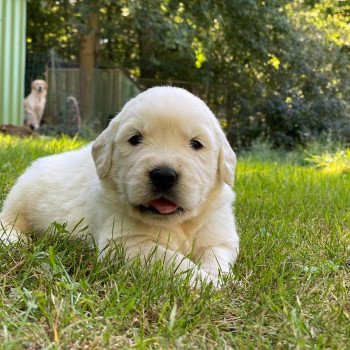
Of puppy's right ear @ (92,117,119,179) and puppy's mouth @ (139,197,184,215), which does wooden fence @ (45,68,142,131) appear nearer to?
puppy's right ear @ (92,117,119,179)

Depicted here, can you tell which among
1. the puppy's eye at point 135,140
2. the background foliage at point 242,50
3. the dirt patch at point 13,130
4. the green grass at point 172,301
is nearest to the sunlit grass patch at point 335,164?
the green grass at point 172,301

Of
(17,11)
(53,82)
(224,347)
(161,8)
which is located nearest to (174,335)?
(224,347)

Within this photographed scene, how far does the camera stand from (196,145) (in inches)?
108

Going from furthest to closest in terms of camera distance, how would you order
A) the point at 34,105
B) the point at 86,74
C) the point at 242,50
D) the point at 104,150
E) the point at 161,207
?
the point at 242,50
the point at 86,74
the point at 34,105
the point at 104,150
the point at 161,207

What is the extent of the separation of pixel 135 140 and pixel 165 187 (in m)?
0.34

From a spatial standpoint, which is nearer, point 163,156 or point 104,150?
point 163,156

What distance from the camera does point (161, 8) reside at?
46.1 ft

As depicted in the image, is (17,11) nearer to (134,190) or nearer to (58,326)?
(134,190)

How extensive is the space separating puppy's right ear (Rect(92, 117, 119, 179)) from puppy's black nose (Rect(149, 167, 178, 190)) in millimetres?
400

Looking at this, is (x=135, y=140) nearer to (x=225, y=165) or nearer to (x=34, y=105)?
(x=225, y=165)

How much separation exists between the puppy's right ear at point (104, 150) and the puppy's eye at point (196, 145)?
0.42 meters

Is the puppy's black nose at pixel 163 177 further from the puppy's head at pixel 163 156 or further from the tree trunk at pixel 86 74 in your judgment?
the tree trunk at pixel 86 74

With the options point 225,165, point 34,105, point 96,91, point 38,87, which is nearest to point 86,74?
point 96,91

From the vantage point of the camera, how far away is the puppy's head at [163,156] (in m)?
2.53
